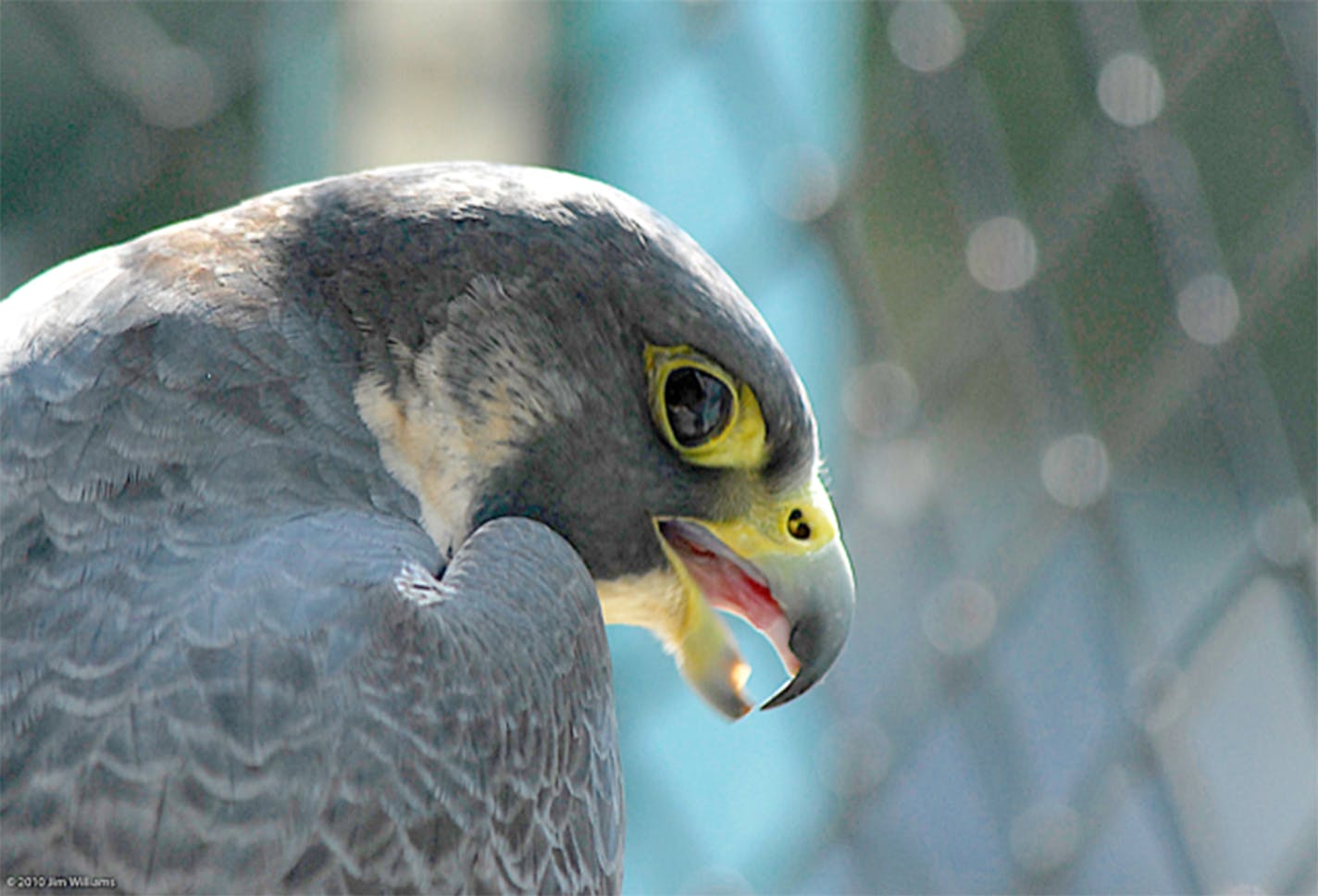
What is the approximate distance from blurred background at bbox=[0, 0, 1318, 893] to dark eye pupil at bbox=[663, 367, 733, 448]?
60.4 inches

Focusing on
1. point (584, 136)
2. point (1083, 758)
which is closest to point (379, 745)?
point (584, 136)

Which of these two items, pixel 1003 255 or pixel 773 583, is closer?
pixel 773 583

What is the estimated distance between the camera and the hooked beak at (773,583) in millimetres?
1045

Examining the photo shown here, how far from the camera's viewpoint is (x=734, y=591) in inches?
42.4

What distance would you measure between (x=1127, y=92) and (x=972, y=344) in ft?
1.50

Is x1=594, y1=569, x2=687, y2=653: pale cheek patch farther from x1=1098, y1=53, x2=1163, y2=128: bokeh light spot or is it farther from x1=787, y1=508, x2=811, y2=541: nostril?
x1=1098, y1=53, x2=1163, y2=128: bokeh light spot

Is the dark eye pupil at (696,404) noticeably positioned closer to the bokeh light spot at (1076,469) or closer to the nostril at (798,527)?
the nostril at (798,527)

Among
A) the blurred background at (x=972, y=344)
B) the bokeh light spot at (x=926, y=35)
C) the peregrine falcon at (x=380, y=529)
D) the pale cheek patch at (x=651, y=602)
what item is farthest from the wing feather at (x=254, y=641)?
the bokeh light spot at (x=926, y=35)

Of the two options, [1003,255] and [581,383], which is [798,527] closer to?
[581,383]

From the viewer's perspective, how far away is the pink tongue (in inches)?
41.9

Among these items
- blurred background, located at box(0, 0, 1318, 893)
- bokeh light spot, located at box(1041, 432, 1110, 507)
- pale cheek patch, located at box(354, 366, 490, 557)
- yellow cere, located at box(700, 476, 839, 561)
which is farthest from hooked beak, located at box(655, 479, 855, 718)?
bokeh light spot, located at box(1041, 432, 1110, 507)

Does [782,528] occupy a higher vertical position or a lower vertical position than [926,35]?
lower

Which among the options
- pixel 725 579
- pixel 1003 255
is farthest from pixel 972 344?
pixel 725 579

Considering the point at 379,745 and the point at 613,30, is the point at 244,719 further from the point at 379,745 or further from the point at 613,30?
the point at 613,30
